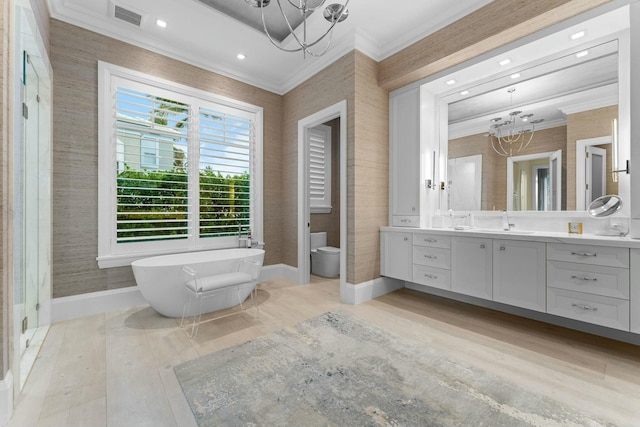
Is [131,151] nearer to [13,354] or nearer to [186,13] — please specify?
[186,13]

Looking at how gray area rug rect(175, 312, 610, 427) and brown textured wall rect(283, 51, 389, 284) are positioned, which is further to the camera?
brown textured wall rect(283, 51, 389, 284)

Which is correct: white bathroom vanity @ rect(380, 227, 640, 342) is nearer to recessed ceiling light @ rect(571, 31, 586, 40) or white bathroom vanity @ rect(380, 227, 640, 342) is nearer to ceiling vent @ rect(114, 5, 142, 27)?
recessed ceiling light @ rect(571, 31, 586, 40)

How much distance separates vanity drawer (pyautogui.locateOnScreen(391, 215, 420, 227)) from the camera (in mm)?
3354

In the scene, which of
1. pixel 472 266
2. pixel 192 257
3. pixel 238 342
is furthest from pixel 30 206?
pixel 472 266

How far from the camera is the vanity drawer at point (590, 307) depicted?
198cm

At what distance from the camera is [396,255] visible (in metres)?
3.38

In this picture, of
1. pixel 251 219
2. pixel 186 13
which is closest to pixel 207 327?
pixel 251 219

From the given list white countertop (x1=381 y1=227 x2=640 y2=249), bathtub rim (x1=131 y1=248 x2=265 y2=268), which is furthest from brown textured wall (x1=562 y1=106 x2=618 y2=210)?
bathtub rim (x1=131 y1=248 x2=265 y2=268)

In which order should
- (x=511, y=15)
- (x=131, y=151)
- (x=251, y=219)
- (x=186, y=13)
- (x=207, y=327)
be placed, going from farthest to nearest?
(x=251, y=219) → (x=131, y=151) → (x=186, y=13) → (x=207, y=327) → (x=511, y=15)

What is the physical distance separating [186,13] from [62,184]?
2.09m

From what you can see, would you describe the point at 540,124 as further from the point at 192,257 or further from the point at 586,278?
the point at 192,257

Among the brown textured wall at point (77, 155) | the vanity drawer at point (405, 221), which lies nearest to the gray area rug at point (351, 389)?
the vanity drawer at point (405, 221)

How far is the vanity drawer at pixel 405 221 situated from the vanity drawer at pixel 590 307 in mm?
1399

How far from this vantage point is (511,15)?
2367 mm
